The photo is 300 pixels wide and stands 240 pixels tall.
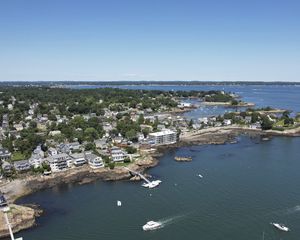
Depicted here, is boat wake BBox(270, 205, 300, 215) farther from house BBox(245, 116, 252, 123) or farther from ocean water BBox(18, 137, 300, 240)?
house BBox(245, 116, 252, 123)

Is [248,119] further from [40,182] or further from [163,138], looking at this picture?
[40,182]

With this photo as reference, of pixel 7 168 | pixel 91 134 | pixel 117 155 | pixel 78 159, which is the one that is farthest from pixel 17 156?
pixel 117 155

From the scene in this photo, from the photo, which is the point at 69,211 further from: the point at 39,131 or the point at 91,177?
the point at 39,131

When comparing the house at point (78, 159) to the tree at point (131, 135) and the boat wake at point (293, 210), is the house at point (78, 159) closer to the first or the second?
the tree at point (131, 135)

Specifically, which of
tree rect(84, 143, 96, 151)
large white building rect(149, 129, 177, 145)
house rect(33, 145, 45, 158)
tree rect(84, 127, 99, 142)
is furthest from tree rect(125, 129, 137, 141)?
house rect(33, 145, 45, 158)

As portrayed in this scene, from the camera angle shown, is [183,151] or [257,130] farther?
[257,130]

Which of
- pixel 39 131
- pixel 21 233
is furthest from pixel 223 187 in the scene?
pixel 39 131
